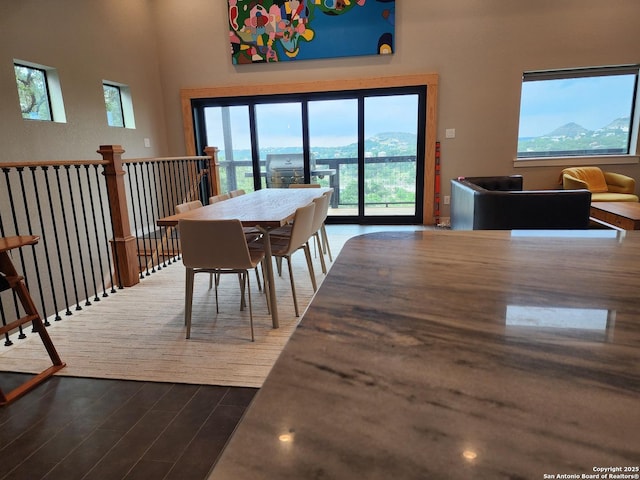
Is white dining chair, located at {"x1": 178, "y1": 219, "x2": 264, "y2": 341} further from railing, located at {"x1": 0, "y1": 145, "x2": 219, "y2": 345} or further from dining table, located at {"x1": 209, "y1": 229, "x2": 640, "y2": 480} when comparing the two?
dining table, located at {"x1": 209, "y1": 229, "x2": 640, "y2": 480}

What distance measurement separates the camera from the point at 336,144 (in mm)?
6066

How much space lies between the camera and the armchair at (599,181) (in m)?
5.17

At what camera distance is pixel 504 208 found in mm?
3162

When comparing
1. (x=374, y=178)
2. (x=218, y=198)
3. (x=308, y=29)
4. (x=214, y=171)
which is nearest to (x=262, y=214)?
(x=218, y=198)

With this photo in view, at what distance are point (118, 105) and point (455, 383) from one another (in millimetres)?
6303

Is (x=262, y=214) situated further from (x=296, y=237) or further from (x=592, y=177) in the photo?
(x=592, y=177)

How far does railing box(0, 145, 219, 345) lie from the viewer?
3.01 meters

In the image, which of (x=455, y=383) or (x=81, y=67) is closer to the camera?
(x=455, y=383)

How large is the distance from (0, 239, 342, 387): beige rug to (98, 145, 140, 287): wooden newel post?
236 mm

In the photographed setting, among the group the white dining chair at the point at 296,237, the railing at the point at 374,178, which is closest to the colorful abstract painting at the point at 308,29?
the railing at the point at 374,178

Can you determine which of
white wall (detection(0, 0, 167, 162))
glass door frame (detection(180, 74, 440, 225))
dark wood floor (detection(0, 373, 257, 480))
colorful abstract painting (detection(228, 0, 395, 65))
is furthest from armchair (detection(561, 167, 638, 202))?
white wall (detection(0, 0, 167, 162))

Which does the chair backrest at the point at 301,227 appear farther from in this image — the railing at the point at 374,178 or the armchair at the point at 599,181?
the armchair at the point at 599,181

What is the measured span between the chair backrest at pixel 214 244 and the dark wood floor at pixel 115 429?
28.3 inches

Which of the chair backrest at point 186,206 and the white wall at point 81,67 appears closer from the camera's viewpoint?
the chair backrest at point 186,206
